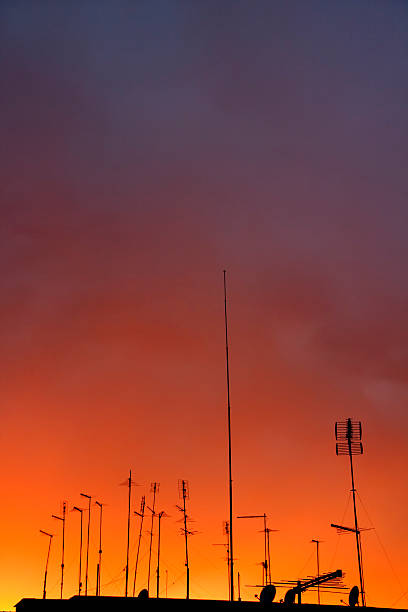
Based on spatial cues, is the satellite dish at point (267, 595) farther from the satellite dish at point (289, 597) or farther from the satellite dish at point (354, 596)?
the satellite dish at point (354, 596)

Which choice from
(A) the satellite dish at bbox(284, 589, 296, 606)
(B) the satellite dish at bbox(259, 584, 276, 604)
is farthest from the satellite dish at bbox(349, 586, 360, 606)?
(B) the satellite dish at bbox(259, 584, 276, 604)

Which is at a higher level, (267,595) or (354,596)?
(354,596)

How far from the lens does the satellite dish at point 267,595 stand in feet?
183

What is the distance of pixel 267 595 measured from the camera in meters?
56.0

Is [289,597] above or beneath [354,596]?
beneath

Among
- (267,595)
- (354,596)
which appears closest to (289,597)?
(267,595)

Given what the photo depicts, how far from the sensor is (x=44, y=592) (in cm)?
12112

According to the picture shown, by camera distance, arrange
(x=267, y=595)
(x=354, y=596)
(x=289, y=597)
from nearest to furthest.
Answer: (x=267, y=595), (x=289, y=597), (x=354, y=596)

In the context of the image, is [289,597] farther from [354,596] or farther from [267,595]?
[354,596]

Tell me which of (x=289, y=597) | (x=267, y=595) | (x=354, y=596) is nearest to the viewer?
(x=267, y=595)

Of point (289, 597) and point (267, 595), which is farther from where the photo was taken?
point (289, 597)

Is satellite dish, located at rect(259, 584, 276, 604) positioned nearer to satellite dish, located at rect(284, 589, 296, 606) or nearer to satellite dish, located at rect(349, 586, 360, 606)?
satellite dish, located at rect(284, 589, 296, 606)

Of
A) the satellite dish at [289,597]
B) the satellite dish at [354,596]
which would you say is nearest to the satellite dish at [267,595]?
the satellite dish at [289,597]

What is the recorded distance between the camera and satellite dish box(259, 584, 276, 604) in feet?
183
